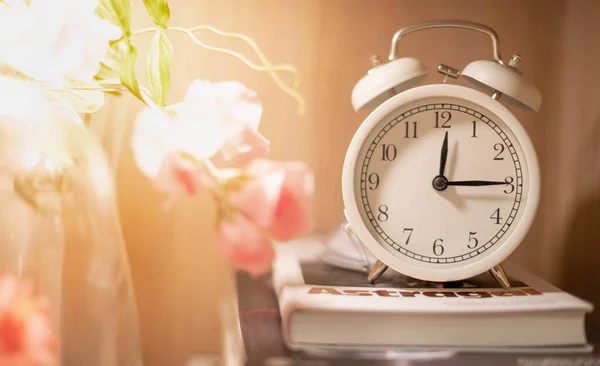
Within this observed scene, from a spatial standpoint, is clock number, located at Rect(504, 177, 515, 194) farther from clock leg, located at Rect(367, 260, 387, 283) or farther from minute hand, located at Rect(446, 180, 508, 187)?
clock leg, located at Rect(367, 260, 387, 283)

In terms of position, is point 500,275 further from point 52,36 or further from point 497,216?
point 52,36

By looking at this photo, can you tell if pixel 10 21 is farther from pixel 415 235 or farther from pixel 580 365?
pixel 580 365

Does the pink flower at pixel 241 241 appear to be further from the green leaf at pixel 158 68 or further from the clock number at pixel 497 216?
the clock number at pixel 497 216

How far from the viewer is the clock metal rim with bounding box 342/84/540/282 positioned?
0.79 m

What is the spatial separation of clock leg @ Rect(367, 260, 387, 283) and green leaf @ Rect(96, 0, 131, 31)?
43 cm

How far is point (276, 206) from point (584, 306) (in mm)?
357

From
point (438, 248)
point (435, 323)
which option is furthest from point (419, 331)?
point (438, 248)

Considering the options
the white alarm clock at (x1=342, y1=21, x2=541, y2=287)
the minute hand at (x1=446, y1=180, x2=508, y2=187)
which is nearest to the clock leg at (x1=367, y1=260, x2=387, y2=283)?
the white alarm clock at (x1=342, y1=21, x2=541, y2=287)

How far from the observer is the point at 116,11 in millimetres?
757

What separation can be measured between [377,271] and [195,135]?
0.98 feet

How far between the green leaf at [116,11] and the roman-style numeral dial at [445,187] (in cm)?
33

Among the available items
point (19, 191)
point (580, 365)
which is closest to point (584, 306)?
point (580, 365)

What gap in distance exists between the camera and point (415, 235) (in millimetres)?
802

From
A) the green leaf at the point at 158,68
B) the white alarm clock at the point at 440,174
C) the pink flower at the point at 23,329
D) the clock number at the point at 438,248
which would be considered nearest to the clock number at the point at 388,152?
the white alarm clock at the point at 440,174
